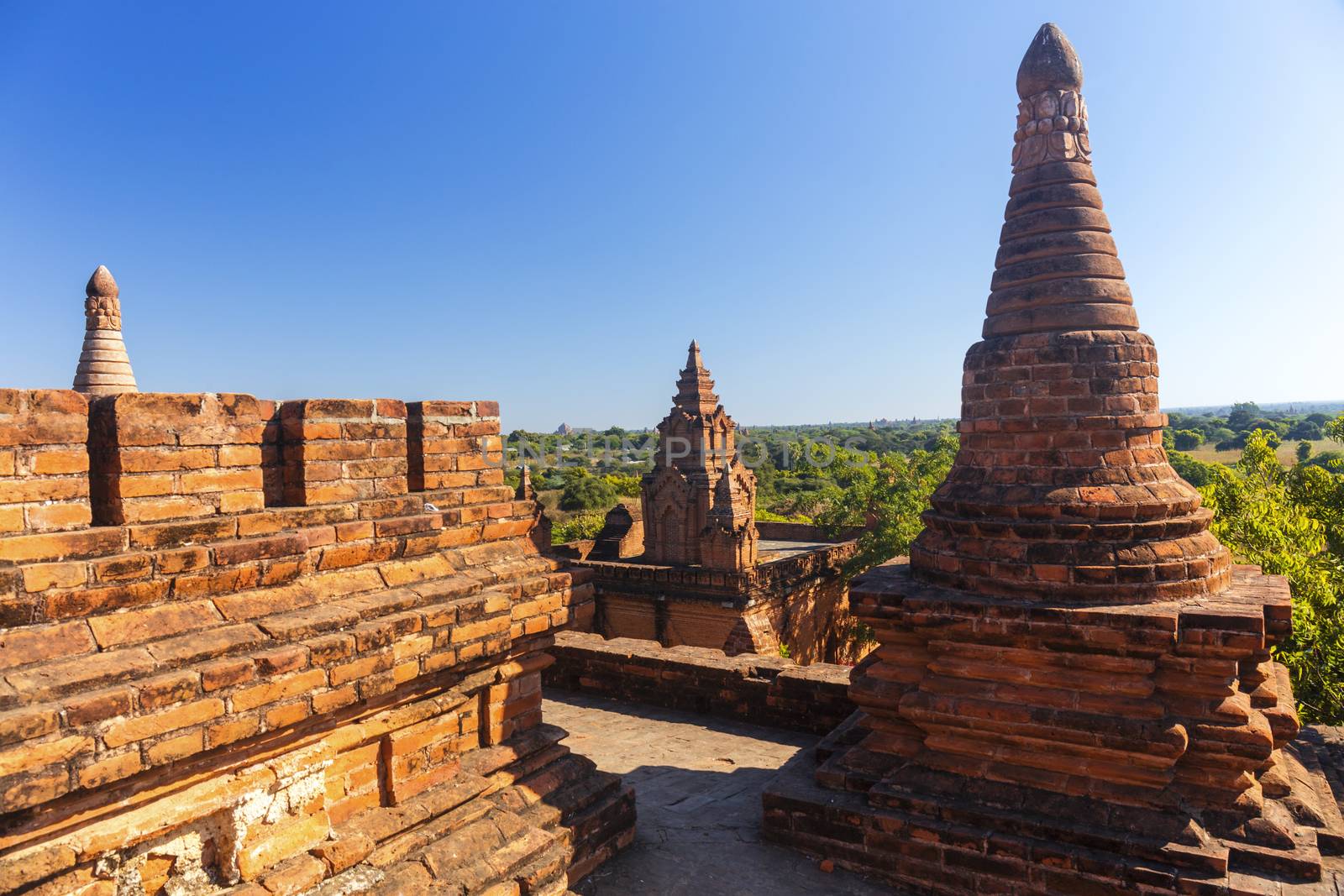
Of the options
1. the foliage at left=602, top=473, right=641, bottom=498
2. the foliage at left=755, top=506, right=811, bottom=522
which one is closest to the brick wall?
the foliage at left=755, top=506, right=811, bottom=522

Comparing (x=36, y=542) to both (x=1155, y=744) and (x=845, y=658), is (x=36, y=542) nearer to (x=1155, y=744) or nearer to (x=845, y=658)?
(x=1155, y=744)

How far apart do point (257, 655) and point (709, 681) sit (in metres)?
4.58

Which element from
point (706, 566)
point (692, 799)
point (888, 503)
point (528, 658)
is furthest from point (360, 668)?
point (888, 503)

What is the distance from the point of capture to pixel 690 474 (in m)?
20.8

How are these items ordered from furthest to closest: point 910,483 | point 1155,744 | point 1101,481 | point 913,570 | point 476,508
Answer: point 910,483 < point 913,570 < point 1101,481 < point 476,508 < point 1155,744

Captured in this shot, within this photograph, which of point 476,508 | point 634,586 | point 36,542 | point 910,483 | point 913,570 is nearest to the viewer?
point 36,542

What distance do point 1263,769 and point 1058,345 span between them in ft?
7.89

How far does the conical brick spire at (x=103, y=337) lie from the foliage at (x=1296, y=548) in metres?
12.1

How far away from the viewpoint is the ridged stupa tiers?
4.27 meters

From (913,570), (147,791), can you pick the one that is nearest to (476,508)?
(147,791)

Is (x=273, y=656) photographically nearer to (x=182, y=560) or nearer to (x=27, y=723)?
(x=182, y=560)

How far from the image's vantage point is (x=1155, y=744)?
148 inches

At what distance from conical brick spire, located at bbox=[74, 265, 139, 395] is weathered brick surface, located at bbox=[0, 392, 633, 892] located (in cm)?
797

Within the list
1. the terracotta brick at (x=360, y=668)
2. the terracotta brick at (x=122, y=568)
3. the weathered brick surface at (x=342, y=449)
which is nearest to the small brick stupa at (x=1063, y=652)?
the terracotta brick at (x=360, y=668)
